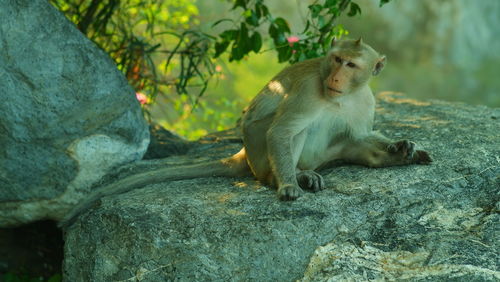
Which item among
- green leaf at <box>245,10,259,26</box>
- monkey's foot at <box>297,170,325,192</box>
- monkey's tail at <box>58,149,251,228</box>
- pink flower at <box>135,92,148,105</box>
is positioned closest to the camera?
Result: monkey's foot at <box>297,170,325,192</box>

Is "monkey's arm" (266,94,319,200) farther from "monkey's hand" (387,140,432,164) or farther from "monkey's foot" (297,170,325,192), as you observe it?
"monkey's hand" (387,140,432,164)

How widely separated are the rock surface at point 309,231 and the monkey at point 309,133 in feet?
0.33

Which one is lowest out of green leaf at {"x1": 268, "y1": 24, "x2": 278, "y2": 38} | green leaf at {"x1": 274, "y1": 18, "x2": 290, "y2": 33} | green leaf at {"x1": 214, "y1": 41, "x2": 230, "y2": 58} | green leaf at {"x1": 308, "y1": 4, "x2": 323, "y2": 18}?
green leaf at {"x1": 214, "y1": 41, "x2": 230, "y2": 58}

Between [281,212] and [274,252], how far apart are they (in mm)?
279

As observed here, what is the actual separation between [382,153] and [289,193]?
827 mm

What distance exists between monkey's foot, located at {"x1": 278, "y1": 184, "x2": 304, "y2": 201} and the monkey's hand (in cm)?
77

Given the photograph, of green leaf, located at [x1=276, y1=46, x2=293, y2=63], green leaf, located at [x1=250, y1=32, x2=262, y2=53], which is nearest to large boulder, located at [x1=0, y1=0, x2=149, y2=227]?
green leaf, located at [x1=250, y1=32, x2=262, y2=53]

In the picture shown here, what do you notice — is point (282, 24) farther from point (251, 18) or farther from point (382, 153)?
point (382, 153)

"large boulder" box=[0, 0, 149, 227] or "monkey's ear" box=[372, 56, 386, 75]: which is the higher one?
"monkey's ear" box=[372, 56, 386, 75]

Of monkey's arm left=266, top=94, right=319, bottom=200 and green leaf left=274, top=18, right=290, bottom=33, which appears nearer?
monkey's arm left=266, top=94, right=319, bottom=200

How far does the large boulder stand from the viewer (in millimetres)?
3969

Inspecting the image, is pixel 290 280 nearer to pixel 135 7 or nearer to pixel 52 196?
pixel 52 196

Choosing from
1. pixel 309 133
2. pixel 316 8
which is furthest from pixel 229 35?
pixel 309 133

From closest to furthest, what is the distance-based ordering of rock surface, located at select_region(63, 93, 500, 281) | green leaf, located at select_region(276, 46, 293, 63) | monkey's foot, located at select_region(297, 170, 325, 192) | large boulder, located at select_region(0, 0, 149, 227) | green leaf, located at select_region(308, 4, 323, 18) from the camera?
rock surface, located at select_region(63, 93, 500, 281)
monkey's foot, located at select_region(297, 170, 325, 192)
large boulder, located at select_region(0, 0, 149, 227)
green leaf, located at select_region(308, 4, 323, 18)
green leaf, located at select_region(276, 46, 293, 63)
